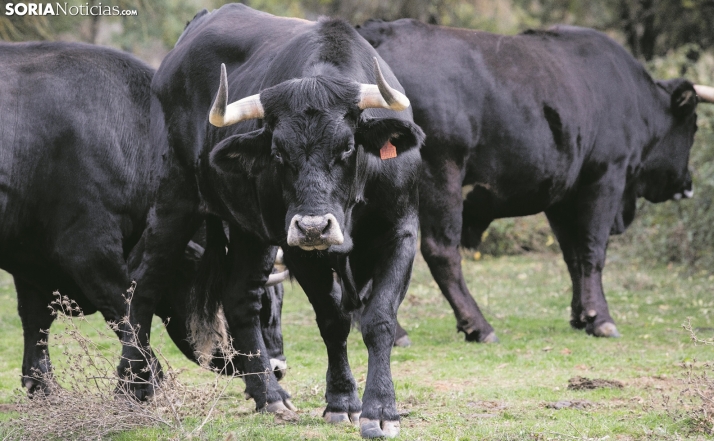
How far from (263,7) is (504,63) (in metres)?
19.0

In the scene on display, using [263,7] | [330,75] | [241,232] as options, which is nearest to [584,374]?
[241,232]

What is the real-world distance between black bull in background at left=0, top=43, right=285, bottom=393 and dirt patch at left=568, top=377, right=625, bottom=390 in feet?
6.33

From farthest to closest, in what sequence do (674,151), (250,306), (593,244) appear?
1. (674,151)
2. (593,244)
3. (250,306)

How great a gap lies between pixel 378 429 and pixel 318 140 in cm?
138

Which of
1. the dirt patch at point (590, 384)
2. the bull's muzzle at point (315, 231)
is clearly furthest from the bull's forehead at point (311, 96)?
the dirt patch at point (590, 384)

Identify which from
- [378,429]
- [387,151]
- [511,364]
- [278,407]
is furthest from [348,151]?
[511,364]

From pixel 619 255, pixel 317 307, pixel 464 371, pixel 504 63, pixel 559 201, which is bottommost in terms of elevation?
pixel 619 255

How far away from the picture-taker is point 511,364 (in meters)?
7.69

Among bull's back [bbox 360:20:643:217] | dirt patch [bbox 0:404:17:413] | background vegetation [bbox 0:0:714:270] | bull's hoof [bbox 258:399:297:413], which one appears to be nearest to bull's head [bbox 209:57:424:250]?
bull's hoof [bbox 258:399:297:413]

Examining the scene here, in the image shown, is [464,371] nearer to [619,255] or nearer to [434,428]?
[434,428]

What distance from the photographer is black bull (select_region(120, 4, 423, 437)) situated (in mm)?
4809

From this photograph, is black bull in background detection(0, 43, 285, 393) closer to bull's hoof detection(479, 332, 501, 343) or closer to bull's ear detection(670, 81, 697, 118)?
bull's hoof detection(479, 332, 501, 343)

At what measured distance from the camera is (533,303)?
11461mm

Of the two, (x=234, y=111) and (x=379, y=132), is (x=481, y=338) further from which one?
(x=234, y=111)
